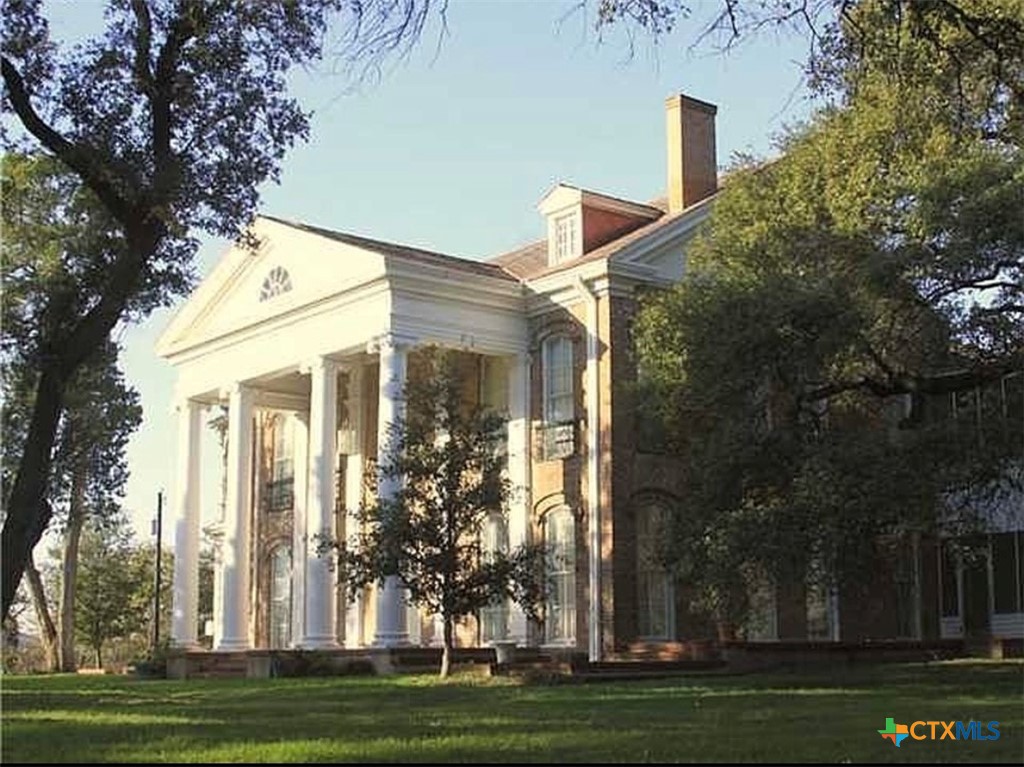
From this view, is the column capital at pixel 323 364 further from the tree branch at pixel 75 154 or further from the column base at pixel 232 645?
the tree branch at pixel 75 154

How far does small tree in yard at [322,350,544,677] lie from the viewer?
2272 cm

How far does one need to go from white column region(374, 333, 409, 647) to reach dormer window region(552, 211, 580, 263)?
4.63m

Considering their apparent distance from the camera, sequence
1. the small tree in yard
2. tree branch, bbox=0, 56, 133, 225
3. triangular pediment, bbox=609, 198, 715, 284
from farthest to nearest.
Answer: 1. triangular pediment, bbox=609, 198, 715, 284
2. the small tree in yard
3. tree branch, bbox=0, 56, 133, 225

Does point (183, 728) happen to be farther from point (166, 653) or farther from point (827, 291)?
point (166, 653)

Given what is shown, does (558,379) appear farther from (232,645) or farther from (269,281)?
(232,645)

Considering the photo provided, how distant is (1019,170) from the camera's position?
18.2 m

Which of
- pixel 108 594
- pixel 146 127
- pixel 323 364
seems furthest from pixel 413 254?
pixel 108 594

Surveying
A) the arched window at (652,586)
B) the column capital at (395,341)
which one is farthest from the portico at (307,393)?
the arched window at (652,586)

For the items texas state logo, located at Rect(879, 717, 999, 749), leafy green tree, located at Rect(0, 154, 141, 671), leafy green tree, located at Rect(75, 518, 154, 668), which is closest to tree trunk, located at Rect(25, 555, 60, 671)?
leafy green tree, located at Rect(0, 154, 141, 671)

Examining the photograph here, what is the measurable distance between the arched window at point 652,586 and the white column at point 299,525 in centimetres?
749

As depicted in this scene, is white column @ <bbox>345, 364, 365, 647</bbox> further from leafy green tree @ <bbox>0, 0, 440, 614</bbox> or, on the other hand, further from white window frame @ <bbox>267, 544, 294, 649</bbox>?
leafy green tree @ <bbox>0, 0, 440, 614</bbox>

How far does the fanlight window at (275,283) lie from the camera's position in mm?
32250

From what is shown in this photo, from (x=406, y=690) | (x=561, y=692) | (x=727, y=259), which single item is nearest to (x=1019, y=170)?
(x=727, y=259)

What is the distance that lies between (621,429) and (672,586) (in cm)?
329
